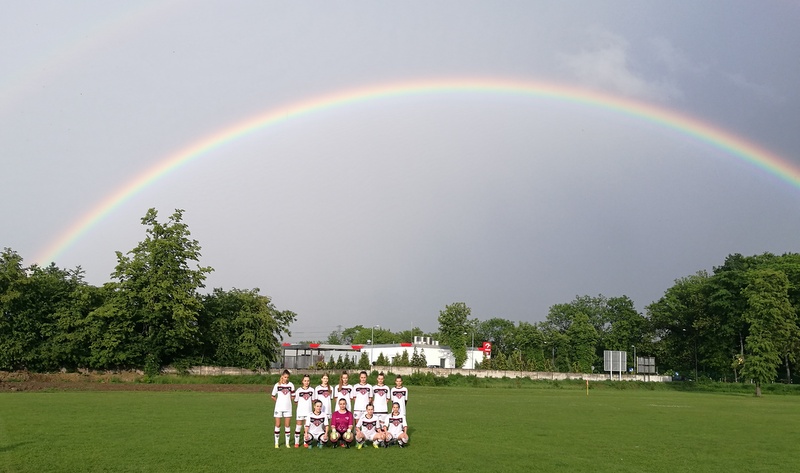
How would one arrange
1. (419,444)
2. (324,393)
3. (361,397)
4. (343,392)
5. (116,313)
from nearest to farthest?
(324,393) < (343,392) < (361,397) < (419,444) < (116,313)

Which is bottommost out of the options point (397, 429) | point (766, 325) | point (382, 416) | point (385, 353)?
point (385, 353)

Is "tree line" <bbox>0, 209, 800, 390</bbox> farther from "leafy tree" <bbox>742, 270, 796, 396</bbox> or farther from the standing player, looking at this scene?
the standing player

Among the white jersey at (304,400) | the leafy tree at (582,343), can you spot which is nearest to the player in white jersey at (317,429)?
the white jersey at (304,400)

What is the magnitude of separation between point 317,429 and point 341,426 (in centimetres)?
71

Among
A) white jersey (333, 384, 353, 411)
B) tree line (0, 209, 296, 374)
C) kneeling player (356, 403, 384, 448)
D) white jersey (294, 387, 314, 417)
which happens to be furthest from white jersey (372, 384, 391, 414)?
tree line (0, 209, 296, 374)

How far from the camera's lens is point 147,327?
69.4 metres

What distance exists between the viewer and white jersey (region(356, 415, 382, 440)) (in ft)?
64.0

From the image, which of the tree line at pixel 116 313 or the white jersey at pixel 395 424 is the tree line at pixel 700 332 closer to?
the tree line at pixel 116 313

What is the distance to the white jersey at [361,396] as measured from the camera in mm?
19672

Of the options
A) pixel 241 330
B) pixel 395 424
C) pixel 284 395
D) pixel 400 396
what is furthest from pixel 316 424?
pixel 241 330

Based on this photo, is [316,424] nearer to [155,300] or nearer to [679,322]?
[155,300]

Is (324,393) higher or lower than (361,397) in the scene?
higher

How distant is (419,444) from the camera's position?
20.4 m

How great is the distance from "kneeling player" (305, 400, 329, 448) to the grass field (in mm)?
794
